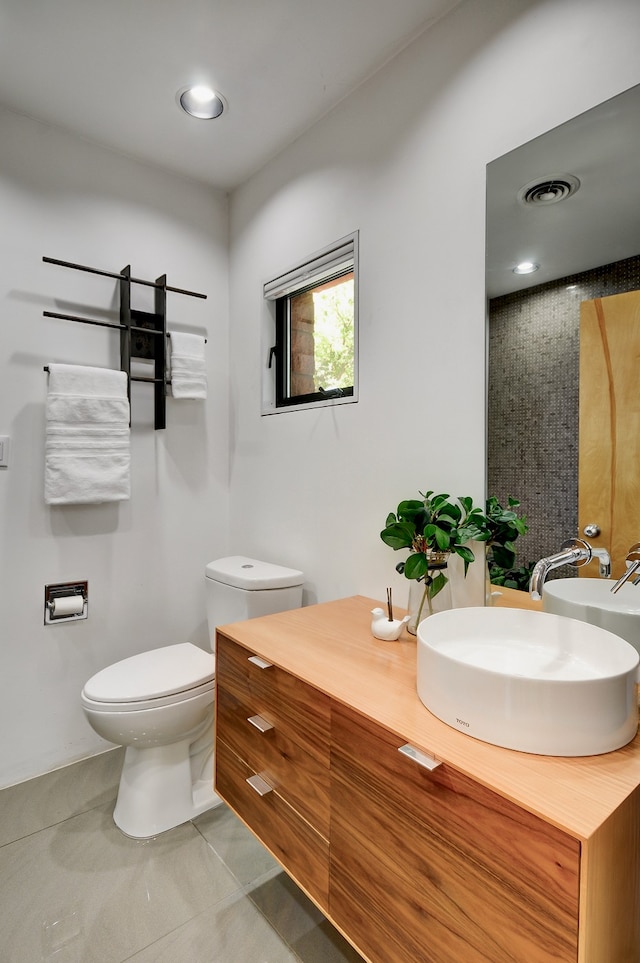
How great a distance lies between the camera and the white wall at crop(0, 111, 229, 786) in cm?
185

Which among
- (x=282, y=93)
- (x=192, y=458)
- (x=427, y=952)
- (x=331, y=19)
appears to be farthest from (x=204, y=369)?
(x=427, y=952)

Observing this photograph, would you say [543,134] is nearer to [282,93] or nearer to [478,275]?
[478,275]

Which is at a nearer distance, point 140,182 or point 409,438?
point 409,438

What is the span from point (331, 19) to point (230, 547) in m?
2.00

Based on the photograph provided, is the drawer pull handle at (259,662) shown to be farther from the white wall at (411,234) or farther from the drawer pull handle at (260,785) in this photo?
the white wall at (411,234)

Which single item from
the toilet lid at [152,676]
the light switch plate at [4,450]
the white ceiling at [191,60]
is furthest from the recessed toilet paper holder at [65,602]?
the white ceiling at [191,60]

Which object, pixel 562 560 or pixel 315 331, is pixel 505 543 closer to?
pixel 562 560

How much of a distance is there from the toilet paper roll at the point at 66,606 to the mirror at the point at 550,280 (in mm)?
1614

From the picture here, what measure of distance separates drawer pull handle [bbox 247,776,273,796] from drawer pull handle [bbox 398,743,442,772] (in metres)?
0.53

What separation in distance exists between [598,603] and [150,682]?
1.33 meters

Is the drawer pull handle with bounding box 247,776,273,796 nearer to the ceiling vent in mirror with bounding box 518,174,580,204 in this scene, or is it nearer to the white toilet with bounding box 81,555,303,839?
the white toilet with bounding box 81,555,303,839

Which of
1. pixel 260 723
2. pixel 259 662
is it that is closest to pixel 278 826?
pixel 260 723

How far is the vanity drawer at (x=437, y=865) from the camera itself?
2.14 feet

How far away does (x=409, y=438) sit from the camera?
1.53 metres
